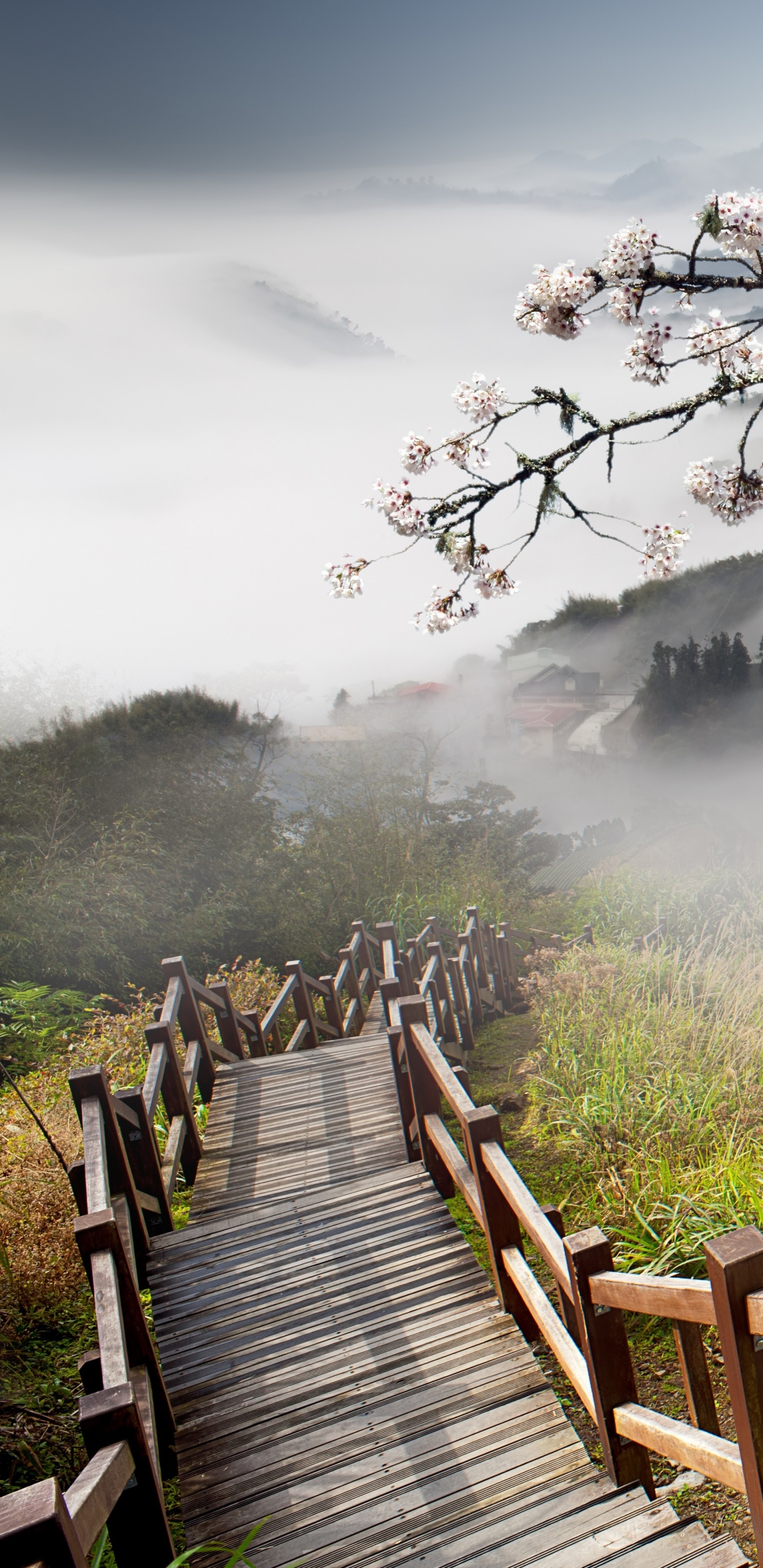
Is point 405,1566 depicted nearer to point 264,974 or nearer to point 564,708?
point 264,974

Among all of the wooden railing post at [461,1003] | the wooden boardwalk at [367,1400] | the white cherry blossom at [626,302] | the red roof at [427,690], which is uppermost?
the white cherry blossom at [626,302]

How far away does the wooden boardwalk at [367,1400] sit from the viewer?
1808mm

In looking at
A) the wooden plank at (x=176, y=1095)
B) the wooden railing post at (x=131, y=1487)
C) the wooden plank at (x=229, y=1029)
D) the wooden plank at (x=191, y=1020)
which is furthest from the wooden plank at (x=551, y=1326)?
the wooden plank at (x=229, y=1029)

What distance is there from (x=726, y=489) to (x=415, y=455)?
1.58m

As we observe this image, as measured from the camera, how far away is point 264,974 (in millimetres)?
7465

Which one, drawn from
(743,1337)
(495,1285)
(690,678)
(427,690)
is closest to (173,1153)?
(495,1285)

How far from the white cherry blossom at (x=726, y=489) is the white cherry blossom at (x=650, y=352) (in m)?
0.49

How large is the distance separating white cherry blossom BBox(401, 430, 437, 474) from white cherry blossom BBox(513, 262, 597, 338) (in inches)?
30.4

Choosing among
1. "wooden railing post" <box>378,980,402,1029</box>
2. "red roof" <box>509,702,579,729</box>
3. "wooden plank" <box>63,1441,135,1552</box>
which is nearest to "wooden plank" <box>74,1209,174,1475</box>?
"wooden plank" <box>63,1441,135,1552</box>

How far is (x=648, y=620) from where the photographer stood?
68.8 feet

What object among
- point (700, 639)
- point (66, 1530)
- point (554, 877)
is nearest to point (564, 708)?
point (700, 639)

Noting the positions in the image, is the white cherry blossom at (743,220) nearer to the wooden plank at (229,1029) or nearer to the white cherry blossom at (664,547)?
the white cherry blossom at (664,547)

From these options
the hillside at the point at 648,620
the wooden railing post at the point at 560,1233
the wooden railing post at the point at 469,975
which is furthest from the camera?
the hillside at the point at 648,620

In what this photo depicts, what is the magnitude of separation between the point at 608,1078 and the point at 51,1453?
8.99ft
